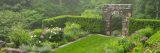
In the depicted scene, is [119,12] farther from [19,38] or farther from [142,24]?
[19,38]

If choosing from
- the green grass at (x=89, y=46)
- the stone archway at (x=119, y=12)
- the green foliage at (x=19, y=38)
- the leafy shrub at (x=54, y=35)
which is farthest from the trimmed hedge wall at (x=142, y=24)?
the green foliage at (x=19, y=38)

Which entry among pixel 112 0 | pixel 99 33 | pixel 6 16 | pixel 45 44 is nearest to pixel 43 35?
pixel 45 44

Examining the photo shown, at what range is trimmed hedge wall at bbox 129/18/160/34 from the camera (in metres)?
18.9

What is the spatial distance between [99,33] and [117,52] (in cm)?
1039

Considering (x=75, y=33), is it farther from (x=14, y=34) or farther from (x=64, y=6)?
(x=64, y=6)

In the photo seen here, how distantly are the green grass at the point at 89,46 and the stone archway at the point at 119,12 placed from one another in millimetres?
2188

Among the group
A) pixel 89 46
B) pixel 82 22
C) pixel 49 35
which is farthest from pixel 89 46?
pixel 82 22

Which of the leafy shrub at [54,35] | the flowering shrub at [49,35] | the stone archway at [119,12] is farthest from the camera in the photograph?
the stone archway at [119,12]

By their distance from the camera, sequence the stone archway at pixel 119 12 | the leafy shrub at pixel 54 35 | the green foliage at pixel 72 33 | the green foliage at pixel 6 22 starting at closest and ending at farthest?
1. the leafy shrub at pixel 54 35
2. the green foliage at pixel 6 22
3. the green foliage at pixel 72 33
4. the stone archway at pixel 119 12

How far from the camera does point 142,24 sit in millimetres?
19453

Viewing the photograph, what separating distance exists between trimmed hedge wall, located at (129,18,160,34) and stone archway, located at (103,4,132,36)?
15.6 inches

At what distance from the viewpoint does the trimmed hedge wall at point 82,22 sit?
2130 centimetres

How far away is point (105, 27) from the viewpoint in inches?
830

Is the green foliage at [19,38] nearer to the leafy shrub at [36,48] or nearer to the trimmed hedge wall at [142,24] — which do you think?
the leafy shrub at [36,48]
